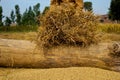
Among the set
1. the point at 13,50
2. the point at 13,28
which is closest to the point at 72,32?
the point at 13,50

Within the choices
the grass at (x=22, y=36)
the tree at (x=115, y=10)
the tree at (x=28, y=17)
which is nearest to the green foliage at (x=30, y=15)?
the tree at (x=28, y=17)

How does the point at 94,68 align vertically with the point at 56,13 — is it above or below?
below

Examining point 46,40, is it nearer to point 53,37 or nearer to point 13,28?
point 53,37

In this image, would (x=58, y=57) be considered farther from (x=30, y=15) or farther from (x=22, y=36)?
(x=30, y=15)

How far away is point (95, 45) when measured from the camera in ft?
19.4

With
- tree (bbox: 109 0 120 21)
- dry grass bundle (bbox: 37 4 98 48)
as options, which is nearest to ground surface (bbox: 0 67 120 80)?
dry grass bundle (bbox: 37 4 98 48)

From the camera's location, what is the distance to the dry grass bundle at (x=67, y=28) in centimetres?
586

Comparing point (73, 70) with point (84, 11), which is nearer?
point (73, 70)

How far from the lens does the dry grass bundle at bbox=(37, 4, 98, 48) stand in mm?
5863

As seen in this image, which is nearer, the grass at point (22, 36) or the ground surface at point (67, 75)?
the ground surface at point (67, 75)

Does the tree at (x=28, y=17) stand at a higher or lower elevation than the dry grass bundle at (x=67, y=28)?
lower

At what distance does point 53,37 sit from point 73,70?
90 centimetres

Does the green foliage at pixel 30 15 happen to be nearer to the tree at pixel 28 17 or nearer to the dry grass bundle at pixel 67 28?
the tree at pixel 28 17

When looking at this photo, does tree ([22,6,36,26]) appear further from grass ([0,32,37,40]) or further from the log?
the log
